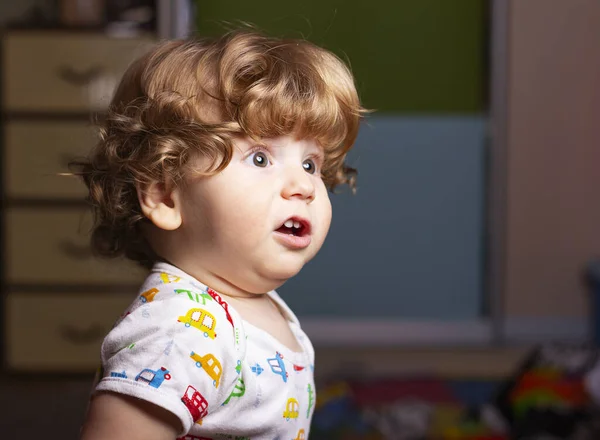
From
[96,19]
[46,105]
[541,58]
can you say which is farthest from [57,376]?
[541,58]

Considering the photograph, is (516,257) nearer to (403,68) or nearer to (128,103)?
(403,68)

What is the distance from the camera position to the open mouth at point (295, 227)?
2.56 ft

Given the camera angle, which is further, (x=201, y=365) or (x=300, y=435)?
(x=300, y=435)

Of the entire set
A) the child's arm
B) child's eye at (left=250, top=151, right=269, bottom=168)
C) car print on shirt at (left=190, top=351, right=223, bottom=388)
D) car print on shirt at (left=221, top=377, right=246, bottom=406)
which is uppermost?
child's eye at (left=250, top=151, right=269, bottom=168)

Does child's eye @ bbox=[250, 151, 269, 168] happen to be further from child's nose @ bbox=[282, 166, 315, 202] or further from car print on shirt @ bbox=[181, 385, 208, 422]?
car print on shirt @ bbox=[181, 385, 208, 422]

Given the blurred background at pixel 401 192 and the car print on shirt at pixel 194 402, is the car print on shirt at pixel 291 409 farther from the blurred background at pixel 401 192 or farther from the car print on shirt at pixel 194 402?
the blurred background at pixel 401 192

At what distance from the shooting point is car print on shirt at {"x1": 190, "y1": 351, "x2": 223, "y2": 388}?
70 centimetres

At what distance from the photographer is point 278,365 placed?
80cm

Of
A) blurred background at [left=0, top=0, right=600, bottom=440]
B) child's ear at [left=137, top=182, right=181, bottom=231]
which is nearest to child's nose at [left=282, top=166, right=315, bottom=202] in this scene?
child's ear at [left=137, top=182, right=181, bottom=231]

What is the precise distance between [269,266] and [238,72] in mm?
182

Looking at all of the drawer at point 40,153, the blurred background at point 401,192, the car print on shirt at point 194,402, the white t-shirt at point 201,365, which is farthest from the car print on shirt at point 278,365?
the drawer at point 40,153

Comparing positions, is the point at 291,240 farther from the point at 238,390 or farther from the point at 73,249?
the point at 73,249

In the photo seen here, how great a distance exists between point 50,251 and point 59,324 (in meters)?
0.23

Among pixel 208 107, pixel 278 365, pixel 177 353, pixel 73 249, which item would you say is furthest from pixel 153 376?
pixel 73 249
